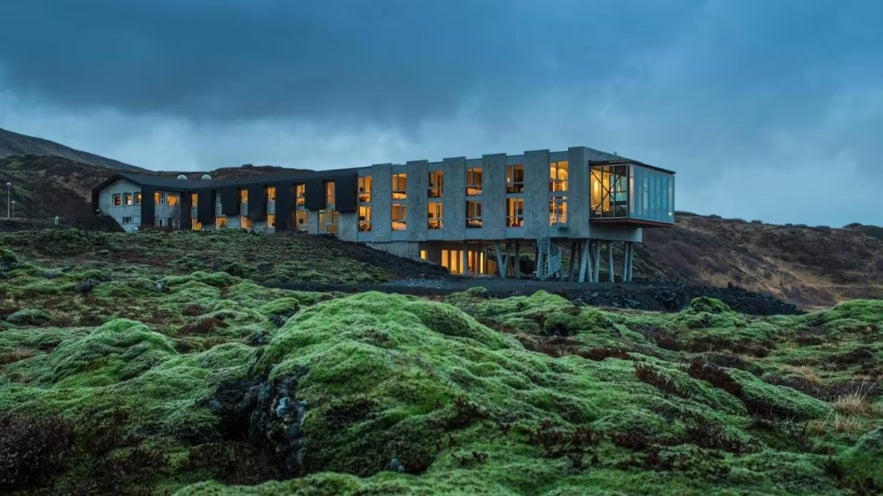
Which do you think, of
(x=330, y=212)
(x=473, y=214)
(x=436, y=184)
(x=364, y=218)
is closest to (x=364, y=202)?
(x=364, y=218)

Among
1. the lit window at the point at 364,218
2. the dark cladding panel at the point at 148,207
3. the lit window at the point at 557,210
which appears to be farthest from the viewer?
the dark cladding panel at the point at 148,207

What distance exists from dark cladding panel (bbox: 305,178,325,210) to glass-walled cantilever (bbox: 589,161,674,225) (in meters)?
30.4

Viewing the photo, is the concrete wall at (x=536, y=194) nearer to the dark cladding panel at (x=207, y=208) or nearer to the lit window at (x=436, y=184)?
the lit window at (x=436, y=184)

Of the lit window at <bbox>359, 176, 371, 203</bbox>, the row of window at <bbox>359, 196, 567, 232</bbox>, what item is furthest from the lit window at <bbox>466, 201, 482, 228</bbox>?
the lit window at <bbox>359, 176, 371, 203</bbox>

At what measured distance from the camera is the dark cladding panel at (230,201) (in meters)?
79.8

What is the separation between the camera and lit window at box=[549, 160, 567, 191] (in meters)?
56.1

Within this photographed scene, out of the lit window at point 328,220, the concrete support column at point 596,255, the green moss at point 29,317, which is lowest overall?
the green moss at point 29,317

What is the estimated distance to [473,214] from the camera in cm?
6122

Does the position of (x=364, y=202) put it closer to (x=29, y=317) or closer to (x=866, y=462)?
(x=29, y=317)

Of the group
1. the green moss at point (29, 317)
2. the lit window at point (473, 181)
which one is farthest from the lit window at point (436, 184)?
the green moss at point (29, 317)

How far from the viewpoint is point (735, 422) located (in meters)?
8.20

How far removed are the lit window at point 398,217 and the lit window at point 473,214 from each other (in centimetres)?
758

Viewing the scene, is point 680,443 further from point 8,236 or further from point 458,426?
point 8,236

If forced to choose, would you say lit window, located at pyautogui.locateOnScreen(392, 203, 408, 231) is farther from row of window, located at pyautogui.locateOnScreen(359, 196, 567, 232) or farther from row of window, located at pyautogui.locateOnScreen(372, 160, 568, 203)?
row of window, located at pyautogui.locateOnScreen(372, 160, 568, 203)
